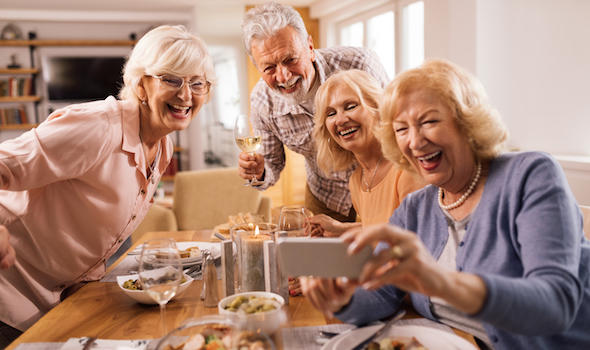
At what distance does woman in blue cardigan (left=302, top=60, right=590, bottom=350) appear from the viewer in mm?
884

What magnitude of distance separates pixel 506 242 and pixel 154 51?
4.18ft

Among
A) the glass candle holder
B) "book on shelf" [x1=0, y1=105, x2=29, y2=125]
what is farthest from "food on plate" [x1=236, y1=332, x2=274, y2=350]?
"book on shelf" [x1=0, y1=105, x2=29, y2=125]

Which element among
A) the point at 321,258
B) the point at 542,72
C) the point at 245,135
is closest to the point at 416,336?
the point at 321,258

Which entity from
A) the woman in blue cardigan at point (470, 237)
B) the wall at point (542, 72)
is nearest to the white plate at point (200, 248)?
the woman in blue cardigan at point (470, 237)

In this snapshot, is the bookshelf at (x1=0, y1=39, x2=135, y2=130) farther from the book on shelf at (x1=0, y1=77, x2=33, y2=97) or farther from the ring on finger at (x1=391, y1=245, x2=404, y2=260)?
the ring on finger at (x1=391, y1=245, x2=404, y2=260)

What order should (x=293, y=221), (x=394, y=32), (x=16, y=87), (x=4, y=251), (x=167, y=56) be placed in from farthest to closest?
(x=16, y=87), (x=394, y=32), (x=167, y=56), (x=293, y=221), (x=4, y=251)

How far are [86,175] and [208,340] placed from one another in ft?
2.95

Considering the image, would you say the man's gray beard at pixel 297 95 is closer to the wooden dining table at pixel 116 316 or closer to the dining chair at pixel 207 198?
the wooden dining table at pixel 116 316

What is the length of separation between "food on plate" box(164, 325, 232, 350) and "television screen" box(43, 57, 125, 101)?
6956 mm

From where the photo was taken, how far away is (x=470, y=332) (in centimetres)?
120

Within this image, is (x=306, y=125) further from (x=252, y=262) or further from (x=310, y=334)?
(x=310, y=334)

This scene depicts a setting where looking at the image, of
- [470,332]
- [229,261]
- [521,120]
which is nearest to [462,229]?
[470,332]

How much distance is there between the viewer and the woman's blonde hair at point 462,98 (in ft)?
4.10

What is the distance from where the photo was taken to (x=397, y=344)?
1045mm
